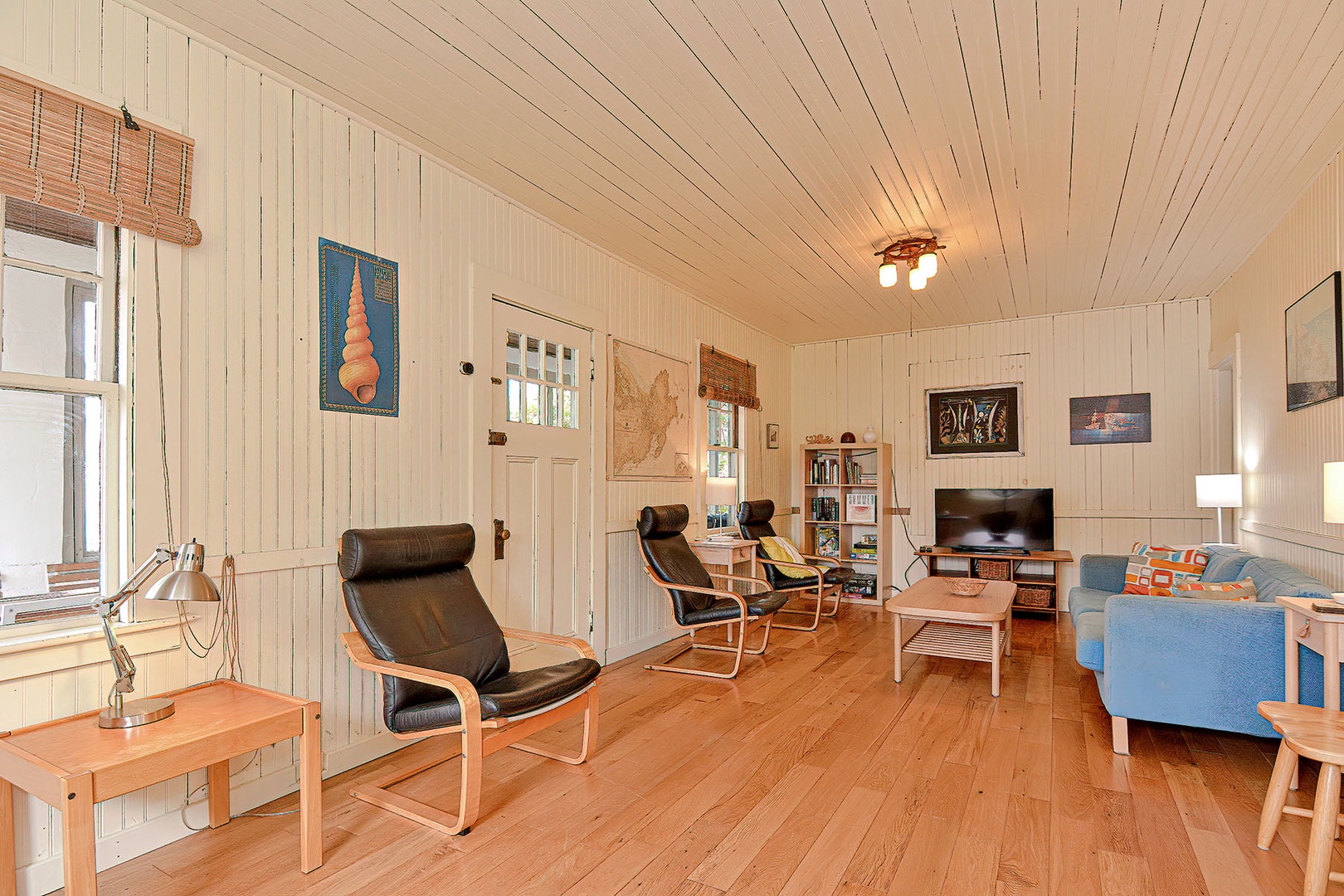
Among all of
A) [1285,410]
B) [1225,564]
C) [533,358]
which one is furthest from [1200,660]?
[533,358]

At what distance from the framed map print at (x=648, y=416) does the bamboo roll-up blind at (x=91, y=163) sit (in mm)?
2584

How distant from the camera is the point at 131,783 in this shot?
1.74 meters

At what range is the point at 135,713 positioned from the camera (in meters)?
1.99

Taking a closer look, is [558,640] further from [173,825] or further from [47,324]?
[47,324]

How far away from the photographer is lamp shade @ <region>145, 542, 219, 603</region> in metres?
1.92

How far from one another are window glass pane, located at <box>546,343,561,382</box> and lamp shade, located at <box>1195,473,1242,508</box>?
4232 millimetres

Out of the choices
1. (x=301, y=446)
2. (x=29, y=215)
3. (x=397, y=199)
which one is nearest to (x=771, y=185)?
(x=397, y=199)

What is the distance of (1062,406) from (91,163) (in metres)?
6.71

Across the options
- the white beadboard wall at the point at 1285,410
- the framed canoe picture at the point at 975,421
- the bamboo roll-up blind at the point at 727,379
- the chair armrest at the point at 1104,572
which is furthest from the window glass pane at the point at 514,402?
the framed canoe picture at the point at 975,421

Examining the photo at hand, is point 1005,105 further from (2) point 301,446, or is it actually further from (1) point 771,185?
(2) point 301,446

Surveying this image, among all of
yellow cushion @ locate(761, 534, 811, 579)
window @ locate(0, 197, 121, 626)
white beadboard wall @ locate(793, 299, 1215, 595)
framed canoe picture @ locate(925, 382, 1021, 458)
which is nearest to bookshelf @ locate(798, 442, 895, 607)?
white beadboard wall @ locate(793, 299, 1215, 595)

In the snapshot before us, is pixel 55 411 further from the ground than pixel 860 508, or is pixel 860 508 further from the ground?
pixel 55 411

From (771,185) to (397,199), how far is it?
180 centimetres

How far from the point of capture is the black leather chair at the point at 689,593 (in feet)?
14.1
